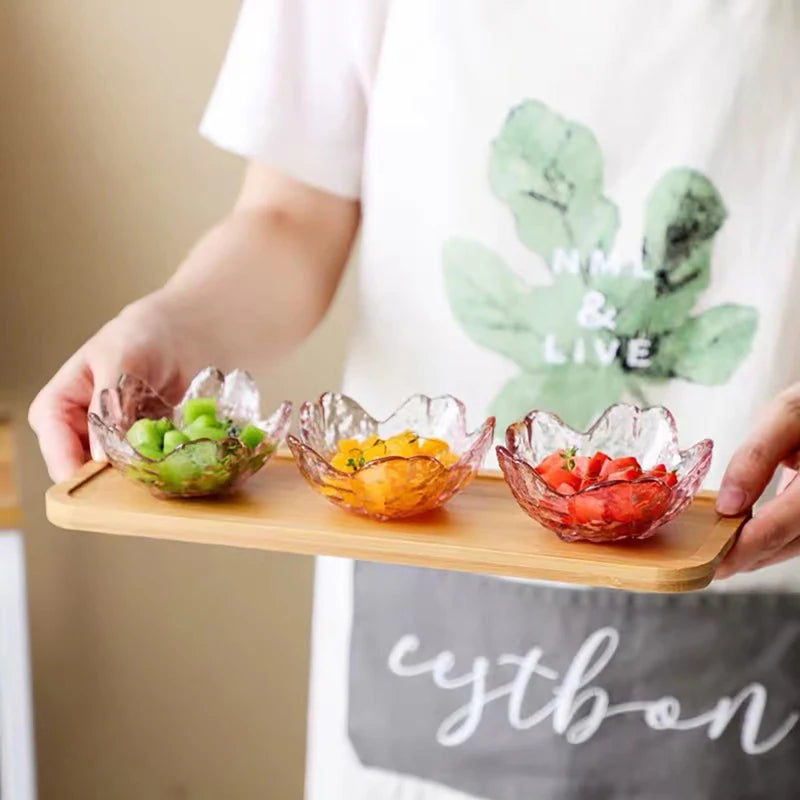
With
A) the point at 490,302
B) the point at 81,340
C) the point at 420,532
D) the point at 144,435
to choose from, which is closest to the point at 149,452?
the point at 144,435

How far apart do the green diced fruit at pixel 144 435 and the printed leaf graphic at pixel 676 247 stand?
A: 280mm

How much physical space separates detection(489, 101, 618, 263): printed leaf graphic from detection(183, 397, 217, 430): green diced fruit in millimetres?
215

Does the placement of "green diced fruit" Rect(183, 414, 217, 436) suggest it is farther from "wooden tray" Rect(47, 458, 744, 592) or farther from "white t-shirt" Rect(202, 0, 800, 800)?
"white t-shirt" Rect(202, 0, 800, 800)

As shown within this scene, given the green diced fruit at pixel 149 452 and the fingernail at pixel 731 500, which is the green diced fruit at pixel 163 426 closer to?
the green diced fruit at pixel 149 452

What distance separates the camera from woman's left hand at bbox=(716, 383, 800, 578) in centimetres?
52

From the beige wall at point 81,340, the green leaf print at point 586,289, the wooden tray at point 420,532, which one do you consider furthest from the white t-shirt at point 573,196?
the beige wall at point 81,340

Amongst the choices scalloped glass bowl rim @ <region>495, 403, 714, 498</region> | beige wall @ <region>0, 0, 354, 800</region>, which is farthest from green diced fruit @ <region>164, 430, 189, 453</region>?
beige wall @ <region>0, 0, 354, 800</region>

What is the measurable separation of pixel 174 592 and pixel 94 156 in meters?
0.41

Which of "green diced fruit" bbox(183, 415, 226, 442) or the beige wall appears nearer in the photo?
"green diced fruit" bbox(183, 415, 226, 442)

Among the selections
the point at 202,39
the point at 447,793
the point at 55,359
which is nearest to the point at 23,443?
the point at 55,359

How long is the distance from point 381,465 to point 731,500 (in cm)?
16

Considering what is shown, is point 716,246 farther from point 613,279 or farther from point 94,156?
point 94,156

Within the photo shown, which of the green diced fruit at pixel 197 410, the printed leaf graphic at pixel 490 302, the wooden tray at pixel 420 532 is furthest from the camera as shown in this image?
the printed leaf graphic at pixel 490 302

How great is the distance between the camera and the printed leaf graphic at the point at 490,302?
696 millimetres
